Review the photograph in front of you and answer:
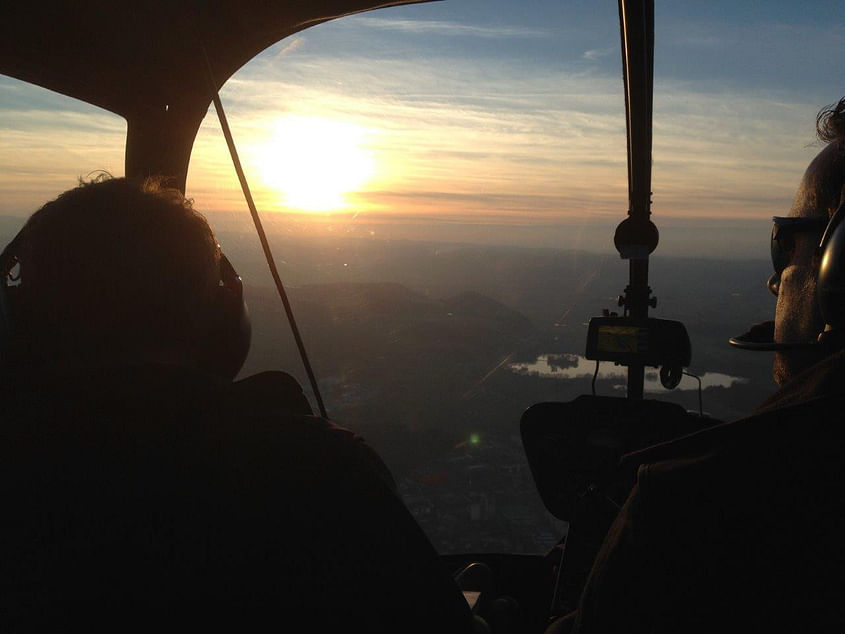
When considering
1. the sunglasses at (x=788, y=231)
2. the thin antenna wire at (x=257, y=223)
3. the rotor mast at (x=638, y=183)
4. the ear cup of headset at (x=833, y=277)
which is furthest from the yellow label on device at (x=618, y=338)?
the ear cup of headset at (x=833, y=277)

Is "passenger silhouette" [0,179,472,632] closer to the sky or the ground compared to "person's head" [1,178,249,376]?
closer to the ground

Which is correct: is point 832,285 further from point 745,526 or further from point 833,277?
point 745,526

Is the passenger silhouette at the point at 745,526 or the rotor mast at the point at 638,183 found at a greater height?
the rotor mast at the point at 638,183

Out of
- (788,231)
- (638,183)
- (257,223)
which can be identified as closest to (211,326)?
(257,223)

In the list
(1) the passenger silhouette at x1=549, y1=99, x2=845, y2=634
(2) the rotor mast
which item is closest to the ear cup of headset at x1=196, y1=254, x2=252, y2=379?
(1) the passenger silhouette at x1=549, y1=99, x2=845, y2=634

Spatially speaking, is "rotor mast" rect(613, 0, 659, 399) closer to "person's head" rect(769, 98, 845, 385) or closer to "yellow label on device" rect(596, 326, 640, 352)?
"yellow label on device" rect(596, 326, 640, 352)

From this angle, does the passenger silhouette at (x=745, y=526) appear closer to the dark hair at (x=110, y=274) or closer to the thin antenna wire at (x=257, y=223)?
the dark hair at (x=110, y=274)
